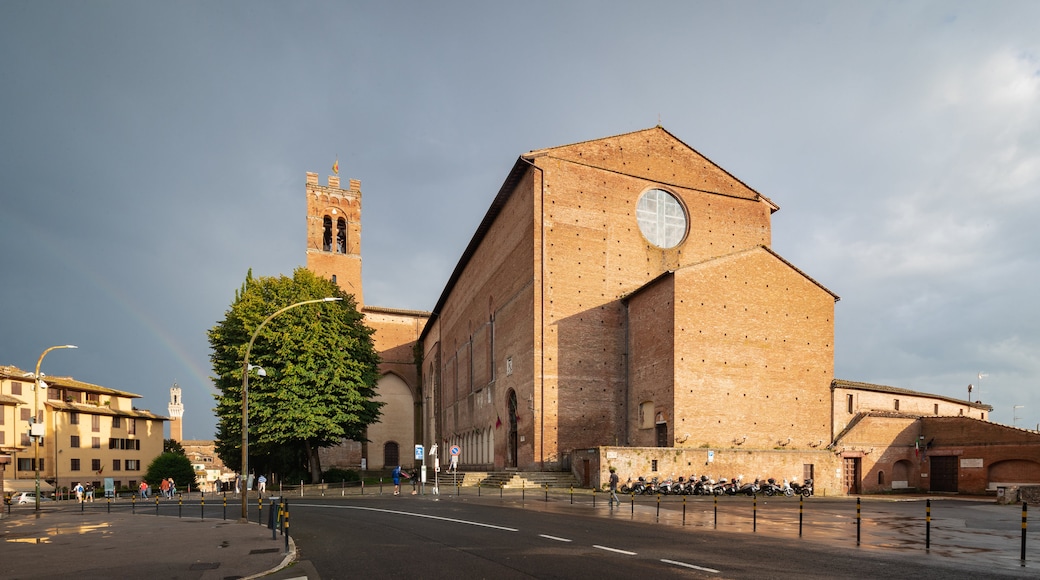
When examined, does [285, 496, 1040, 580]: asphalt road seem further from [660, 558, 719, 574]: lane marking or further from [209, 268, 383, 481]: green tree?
[209, 268, 383, 481]: green tree

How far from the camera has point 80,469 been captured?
5938 cm

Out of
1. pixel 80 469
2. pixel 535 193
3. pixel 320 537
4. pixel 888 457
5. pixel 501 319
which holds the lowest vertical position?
pixel 80 469

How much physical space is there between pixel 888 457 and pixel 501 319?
2429cm

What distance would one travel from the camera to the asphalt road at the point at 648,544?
32.2ft

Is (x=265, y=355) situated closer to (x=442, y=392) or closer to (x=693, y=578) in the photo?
(x=442, y=392)

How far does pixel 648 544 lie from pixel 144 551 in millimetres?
9896

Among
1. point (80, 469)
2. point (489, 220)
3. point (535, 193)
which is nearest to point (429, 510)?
point (535, 193)

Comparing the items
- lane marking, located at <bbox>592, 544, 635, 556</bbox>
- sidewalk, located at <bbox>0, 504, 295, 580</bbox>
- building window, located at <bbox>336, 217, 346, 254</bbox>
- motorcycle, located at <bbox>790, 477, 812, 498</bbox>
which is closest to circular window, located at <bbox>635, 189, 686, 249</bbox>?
motorcycle, located at <bbox>790, 477, 812, 498</bbox>

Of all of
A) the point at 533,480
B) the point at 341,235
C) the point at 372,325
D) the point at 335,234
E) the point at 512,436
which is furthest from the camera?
the point at 372,325

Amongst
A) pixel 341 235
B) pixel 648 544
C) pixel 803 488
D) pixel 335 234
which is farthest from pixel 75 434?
pixel 648 544

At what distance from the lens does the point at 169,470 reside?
60.6 meters

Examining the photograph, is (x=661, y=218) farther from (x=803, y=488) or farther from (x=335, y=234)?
(x=335, y=234)

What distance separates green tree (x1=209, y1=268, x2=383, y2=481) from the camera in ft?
123

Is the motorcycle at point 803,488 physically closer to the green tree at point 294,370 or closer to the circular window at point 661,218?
the circular window at point 661,218
